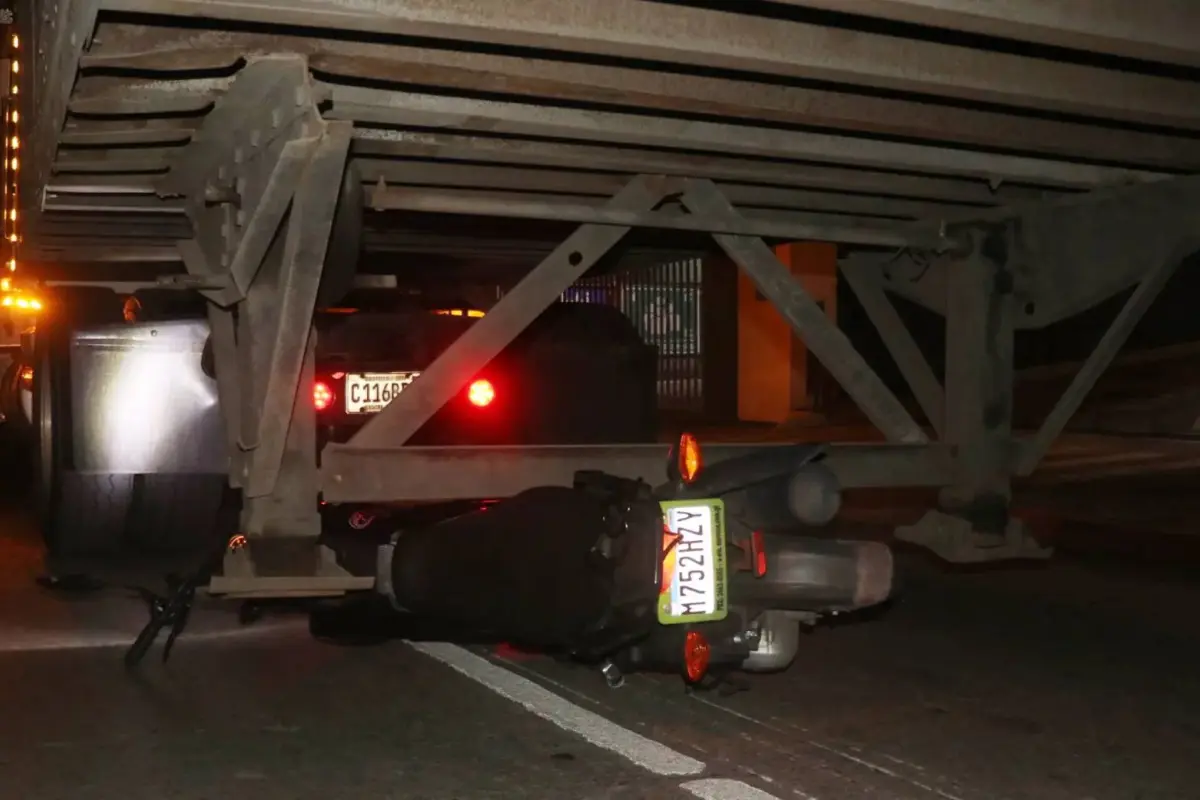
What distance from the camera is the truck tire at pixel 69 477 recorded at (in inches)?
314

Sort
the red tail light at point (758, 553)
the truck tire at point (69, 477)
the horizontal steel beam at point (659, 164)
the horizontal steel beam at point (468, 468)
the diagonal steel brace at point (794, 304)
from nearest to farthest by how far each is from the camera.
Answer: the red tail light at point (758, 553) < the horizontal steel beam at point (468, 468) < the horizontal steel beam at point (659, 164) < the diagonal steel brace at point (794, 304) < the truck tire at point (69, 477)

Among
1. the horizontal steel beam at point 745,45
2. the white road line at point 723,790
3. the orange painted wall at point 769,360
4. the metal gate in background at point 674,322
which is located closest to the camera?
the horizontal steel beam at point 745,45

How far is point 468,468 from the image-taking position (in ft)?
18.7

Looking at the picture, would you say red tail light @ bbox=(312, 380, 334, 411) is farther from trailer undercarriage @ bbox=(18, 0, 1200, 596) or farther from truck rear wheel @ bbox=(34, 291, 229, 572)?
truck rear wheel @ bbox=(34, 291, 229, 572)

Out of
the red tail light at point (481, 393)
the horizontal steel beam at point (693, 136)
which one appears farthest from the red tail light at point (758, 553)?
the red tail light at point (481, 393)

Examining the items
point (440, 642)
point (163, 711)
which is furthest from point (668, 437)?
point (163, 711)

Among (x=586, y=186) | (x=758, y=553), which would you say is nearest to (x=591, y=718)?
(x=758, y=553)

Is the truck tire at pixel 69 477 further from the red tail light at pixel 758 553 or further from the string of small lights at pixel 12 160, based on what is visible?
the red tail light at pixel 758 553

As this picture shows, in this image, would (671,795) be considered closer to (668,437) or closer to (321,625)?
(321,625)

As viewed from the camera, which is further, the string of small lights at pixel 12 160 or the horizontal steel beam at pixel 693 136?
the string of small lights at pixel 12 160

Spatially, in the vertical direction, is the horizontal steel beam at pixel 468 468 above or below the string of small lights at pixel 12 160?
below

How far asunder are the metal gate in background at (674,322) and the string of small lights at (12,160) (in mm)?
15730

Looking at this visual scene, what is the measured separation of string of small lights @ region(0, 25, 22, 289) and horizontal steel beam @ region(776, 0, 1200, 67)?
503cm

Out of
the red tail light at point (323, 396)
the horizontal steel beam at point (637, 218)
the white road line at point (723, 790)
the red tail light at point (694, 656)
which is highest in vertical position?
the horizontal steel beam at point (637, 218)
